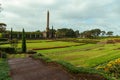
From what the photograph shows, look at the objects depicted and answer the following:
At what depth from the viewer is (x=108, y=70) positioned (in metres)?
14.6

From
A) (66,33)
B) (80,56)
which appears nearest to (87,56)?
(80,56)

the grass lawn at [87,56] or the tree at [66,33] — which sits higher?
the tree at [66,33]

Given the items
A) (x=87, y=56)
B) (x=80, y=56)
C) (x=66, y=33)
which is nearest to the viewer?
(x=87, y=56)

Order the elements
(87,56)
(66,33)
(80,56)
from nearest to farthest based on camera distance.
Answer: (87,56) → (80,56) → (66,33)

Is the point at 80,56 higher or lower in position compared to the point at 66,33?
lower

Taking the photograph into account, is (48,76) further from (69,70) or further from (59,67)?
(59,67)

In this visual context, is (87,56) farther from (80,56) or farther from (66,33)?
(66,33)

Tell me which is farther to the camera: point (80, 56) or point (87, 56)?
point (80, 56)

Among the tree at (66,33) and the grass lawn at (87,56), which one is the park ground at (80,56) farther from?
the tree at (66,33)

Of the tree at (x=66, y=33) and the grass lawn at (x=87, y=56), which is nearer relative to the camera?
the grass lawn at (x=87, y=56)

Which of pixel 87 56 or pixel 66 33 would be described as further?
pixel 66 33

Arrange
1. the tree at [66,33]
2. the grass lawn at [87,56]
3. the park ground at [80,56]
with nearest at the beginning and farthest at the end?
the park ground at [80,56] → the grass lawn at [87,56] → the tree at [66,33]

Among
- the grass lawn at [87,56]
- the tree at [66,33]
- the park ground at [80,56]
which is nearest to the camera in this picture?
the park ground at [80,56]

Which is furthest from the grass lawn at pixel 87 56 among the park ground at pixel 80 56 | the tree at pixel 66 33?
the tree at pixel 66 33
